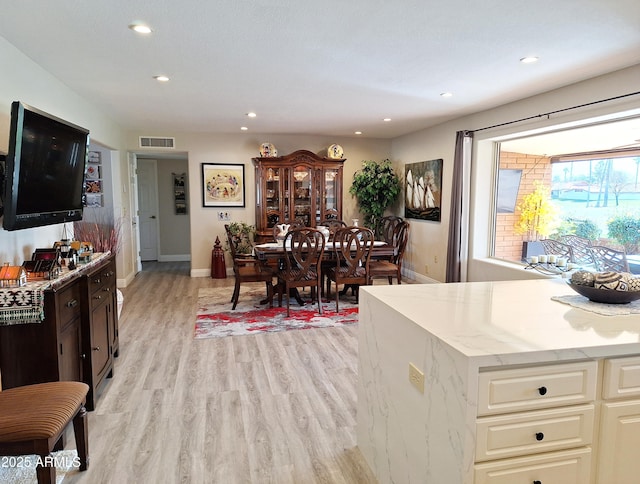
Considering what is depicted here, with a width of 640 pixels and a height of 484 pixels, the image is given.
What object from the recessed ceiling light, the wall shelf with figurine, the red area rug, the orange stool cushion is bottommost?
the red area rug

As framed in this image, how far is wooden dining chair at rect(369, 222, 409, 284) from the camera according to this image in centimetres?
511

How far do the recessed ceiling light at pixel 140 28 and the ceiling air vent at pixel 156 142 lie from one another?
429cm

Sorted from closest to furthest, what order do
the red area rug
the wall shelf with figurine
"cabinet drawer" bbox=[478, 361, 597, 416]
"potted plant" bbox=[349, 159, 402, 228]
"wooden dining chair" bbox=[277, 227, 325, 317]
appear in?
1. "cabinet drawer" bbox=[478, 361, 597, 416]
2. the red area rug
3. "wooden dining chair" bbox=[277, 227, 325, 317]
4. the wall shelf with figurine
5. "potted plant" bbox=[349, 159, 402, 228]

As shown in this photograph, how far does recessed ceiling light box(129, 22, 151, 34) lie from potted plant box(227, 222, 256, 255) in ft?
14.1

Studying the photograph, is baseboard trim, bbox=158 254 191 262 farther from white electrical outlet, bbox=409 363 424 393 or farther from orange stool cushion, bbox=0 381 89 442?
white electrical outlet, bbox=409 363 424 393

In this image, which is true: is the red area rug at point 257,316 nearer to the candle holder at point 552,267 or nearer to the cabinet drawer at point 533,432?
Result: the candle holder at point 552,267

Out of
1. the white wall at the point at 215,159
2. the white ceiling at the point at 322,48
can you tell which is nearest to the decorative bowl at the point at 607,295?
the white ceiling at the point at 322,48

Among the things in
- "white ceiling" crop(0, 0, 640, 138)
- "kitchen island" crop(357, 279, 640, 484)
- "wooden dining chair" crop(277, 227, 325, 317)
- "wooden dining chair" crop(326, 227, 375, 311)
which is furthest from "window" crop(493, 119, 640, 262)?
"kitchen island" crop(357, 279, 640, 484)

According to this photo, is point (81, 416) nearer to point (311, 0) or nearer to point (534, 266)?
point (311, 0)

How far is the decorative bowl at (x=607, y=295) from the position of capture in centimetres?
181

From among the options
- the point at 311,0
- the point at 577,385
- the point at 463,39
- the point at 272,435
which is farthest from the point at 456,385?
the point at 463,39

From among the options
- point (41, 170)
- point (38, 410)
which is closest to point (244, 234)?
point (41, 170)

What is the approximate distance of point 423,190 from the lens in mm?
6426

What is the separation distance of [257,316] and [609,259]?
3.58m
